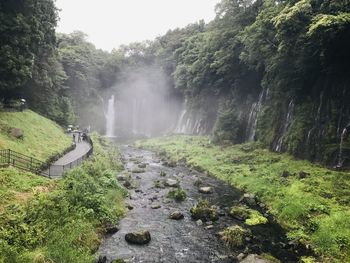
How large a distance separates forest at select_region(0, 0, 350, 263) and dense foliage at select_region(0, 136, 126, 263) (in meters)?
0.12

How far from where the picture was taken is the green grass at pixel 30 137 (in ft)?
97.5

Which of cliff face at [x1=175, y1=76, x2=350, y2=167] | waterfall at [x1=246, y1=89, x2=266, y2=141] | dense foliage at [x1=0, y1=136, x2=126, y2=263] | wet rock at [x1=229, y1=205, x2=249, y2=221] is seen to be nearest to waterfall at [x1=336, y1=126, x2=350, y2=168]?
cliff face at [x1=175, y1=76, x2=350, y2=167]

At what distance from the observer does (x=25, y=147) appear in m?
30.5

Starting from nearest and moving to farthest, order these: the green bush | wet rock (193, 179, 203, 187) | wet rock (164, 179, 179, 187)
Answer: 1. the green bush
2. wet rock (164, 179, 179, 187)
3. wet rock (193, 179, 203, 187)

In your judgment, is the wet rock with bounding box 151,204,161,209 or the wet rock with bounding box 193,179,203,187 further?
the wet rock with bounding box 193,179,203,187

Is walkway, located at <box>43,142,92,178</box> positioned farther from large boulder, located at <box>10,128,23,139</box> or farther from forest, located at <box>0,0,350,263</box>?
large boulder, located at <box>10,128,23,139</box>

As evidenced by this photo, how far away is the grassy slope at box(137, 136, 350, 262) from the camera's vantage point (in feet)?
64.7

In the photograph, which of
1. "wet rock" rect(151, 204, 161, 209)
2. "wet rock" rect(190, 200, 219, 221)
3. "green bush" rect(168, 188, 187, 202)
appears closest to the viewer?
"wet rock" rect(190, 200, 219, 221)

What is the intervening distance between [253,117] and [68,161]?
98.7ft

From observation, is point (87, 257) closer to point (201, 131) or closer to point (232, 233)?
point (232, 233)

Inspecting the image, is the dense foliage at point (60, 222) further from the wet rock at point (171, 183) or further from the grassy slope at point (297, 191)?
the grassy slope at point (297, 191)

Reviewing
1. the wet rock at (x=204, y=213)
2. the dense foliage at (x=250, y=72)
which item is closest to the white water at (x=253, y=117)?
the dense foliage at (x=250, y=72)

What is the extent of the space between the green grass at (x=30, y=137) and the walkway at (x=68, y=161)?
1.05 meters

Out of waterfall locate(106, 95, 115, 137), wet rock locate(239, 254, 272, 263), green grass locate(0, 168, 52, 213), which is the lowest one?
waterfall locate(106, 95, 115, 137)
